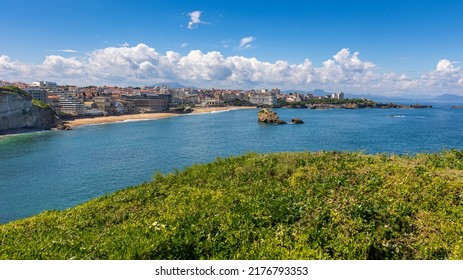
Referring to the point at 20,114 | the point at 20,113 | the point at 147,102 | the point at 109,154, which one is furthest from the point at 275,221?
the point at 147,102

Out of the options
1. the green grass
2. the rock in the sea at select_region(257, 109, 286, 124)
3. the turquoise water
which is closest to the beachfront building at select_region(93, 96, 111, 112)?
the turquoise water

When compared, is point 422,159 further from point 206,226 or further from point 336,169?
point 206,226

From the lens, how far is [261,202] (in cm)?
989

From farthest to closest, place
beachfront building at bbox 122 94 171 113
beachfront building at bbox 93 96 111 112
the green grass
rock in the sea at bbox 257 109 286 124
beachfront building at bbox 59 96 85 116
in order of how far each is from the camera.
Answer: beachfront building at bbox 122 94 171 113 < beachfront building at bbox 93 96 111 112 < beachfront building at bbox 59 96 85 116 < rock in the sea at bbox 257 109 286 124 < the green grass

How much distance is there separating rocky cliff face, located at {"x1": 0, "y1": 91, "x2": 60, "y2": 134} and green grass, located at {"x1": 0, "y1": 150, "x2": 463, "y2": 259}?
79.5 m

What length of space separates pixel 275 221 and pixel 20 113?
302 ft

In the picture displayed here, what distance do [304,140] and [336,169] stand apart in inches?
1996

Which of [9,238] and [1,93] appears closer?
[9,238]

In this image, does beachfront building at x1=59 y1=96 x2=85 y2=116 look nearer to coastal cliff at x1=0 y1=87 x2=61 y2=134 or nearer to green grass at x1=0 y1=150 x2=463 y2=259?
coastal cliff at x1=0 y1=87 x2=61 y2=134

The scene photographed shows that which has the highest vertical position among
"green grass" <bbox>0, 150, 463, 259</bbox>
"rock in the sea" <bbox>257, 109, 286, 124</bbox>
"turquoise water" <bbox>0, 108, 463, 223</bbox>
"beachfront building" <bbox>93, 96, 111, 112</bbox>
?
"beachfront building" <bbox>93, 96, 111, 112</bbox>

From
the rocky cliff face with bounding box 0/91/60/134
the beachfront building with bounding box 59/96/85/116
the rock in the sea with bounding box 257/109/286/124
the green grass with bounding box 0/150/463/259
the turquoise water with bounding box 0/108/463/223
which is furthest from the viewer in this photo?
the beachfront building with bounding box 59/96/85/116

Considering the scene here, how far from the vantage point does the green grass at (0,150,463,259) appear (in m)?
6.99
